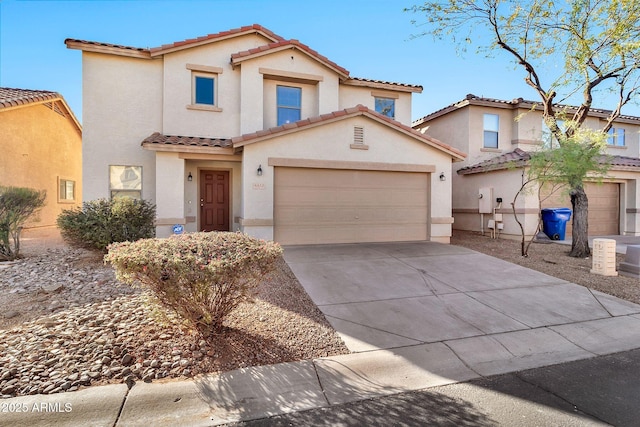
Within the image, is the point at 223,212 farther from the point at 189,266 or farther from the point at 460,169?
the point at 460,169

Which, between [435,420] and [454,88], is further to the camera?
[454,88]

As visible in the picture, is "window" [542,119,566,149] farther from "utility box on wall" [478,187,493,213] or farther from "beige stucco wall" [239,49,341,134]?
"beige stucco wall" [239,49,341,134]

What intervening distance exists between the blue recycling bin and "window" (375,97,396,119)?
7.27 m

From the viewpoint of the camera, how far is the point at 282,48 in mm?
Answer: 11688

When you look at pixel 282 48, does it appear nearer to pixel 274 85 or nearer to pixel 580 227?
pixel 274 85

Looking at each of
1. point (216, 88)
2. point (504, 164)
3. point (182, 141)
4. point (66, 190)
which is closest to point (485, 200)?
point (504, 164)

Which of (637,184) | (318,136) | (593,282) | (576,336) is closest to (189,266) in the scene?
(576,336)

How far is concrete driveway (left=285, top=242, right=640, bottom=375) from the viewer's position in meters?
4.20

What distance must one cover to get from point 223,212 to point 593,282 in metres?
11.0

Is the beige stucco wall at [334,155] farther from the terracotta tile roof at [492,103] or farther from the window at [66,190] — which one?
the window at [66,190]

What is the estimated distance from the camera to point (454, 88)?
47.1 ft

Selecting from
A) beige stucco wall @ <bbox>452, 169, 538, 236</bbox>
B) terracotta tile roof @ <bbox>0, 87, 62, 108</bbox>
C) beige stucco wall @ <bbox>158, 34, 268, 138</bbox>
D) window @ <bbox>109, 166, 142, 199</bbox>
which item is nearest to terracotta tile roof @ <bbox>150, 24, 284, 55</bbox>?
beige stucco wall @ <bbox>158, 34, 268, 138</bbox>

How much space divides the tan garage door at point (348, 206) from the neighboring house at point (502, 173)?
4.21 metres

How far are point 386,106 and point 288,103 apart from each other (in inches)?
173
